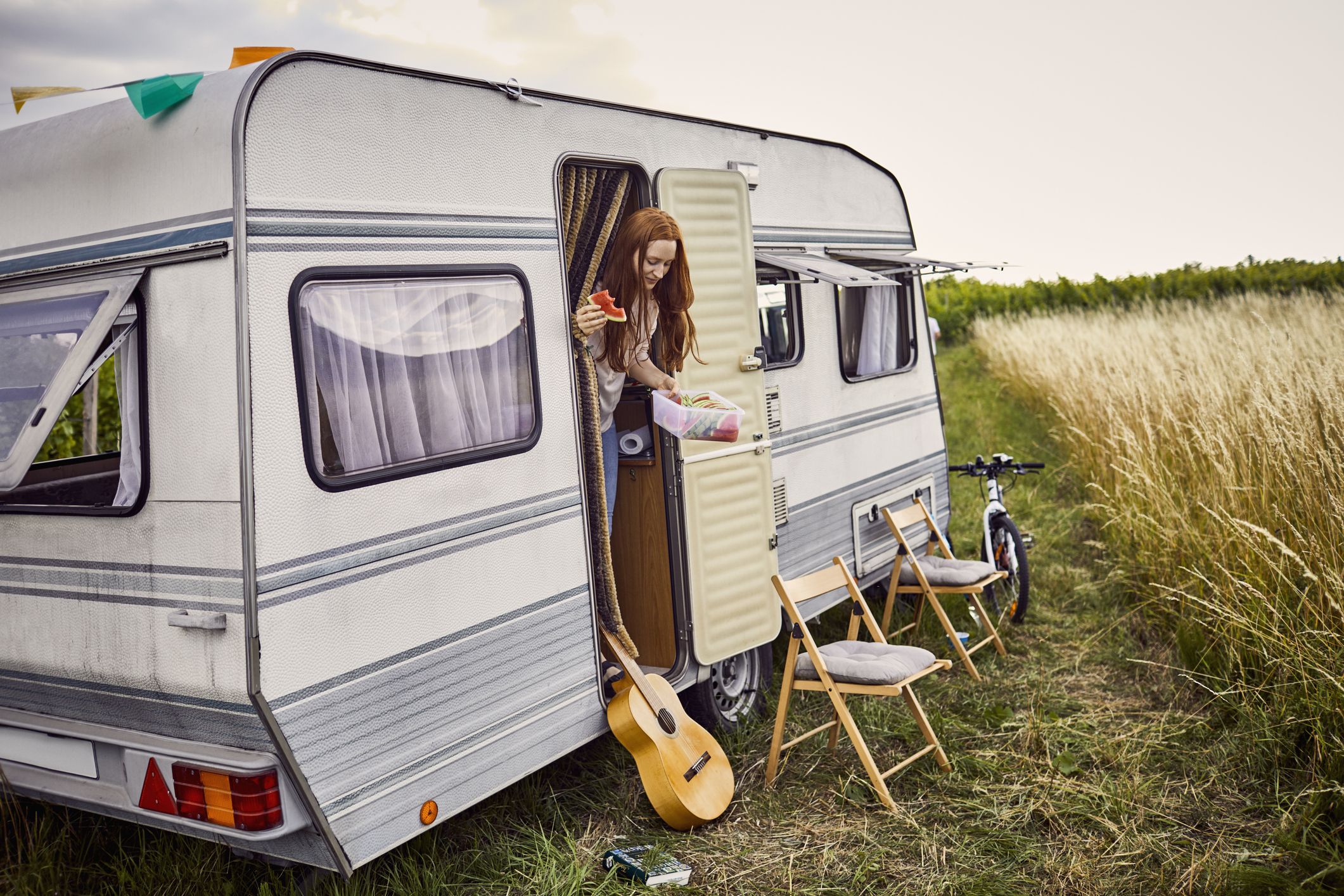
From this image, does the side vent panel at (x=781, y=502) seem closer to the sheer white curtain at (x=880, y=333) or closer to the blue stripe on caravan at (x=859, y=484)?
the blue stripe on caravan at (x=859, y=484)

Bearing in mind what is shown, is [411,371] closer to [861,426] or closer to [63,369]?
[63,369]

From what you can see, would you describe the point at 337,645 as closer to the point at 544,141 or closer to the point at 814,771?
the point at 544,141

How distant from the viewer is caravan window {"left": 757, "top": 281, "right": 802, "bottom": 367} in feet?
18.1

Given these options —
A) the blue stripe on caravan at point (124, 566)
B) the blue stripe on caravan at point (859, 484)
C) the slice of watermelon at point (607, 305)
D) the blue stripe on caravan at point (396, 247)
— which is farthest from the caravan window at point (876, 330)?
the blue stripe on caravan at point (124, 566)

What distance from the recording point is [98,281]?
10.2 ft

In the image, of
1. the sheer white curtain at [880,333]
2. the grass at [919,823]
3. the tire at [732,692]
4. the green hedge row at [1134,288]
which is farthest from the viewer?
the green hedge row at [1134,288]

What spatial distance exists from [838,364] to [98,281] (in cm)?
383

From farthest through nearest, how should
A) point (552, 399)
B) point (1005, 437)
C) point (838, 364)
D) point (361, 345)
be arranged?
point (1005, 437)
point (838, 364)
point (552, 399)
point (361, 345)

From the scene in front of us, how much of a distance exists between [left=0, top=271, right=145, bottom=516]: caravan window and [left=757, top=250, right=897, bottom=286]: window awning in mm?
2964

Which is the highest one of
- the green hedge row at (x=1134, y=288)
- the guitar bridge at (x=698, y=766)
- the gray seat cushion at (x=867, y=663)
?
the green hedge row at (x=1134, y=288)

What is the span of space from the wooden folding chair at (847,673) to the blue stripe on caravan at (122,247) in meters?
2.65

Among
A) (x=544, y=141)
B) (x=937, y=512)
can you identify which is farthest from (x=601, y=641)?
(x=937, y=512)

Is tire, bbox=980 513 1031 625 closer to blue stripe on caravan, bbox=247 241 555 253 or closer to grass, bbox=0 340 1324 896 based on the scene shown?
grass, bbox=0 340 1324 896

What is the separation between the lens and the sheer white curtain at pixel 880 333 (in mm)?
6457
